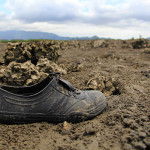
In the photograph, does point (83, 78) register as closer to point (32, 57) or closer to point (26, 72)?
point (26, 72)

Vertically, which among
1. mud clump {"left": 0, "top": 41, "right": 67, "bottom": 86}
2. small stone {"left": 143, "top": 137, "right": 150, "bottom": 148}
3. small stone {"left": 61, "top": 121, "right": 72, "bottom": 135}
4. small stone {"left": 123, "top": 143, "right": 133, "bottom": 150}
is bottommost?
small stone {"left": 61, "top": 121, "right": 72, "bottom": 135}

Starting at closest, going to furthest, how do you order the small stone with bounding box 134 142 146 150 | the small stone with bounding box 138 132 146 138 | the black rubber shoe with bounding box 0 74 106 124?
the small stone with bounding box 134 142 146 150 → the small stone with bounding box 138 132 146 138 → the black rubber shoe with bounding box 0 74 106 124

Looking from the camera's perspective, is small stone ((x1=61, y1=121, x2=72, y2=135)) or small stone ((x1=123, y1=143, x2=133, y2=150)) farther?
small stone ((x1=61, y1=121, x2=72, y2=135))

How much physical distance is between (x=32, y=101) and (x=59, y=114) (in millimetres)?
356

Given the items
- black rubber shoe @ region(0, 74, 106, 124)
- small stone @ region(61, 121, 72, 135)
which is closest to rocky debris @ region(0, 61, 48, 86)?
black rubber shoe @ region(0, 74, 106, 124)

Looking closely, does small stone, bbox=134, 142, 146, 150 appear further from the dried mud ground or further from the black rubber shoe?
the black rubber shoe

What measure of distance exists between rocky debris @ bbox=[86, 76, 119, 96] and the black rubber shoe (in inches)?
41.1

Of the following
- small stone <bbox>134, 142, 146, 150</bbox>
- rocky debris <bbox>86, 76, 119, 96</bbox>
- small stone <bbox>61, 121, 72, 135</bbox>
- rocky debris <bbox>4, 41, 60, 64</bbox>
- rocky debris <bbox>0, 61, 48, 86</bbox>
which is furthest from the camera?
rocky debris <bbox>4, 41, 60, 64</bbox>

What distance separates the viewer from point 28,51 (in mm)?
5059

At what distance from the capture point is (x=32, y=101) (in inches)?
82.4

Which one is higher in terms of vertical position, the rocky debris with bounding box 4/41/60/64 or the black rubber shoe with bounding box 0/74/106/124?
the rocky debris with bounding box 4/41/60/64

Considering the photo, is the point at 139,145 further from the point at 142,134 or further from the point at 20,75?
the point at 20,75

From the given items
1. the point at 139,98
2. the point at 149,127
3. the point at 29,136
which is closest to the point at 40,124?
the point at 29,136

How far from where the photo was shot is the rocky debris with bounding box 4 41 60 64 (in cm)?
505
